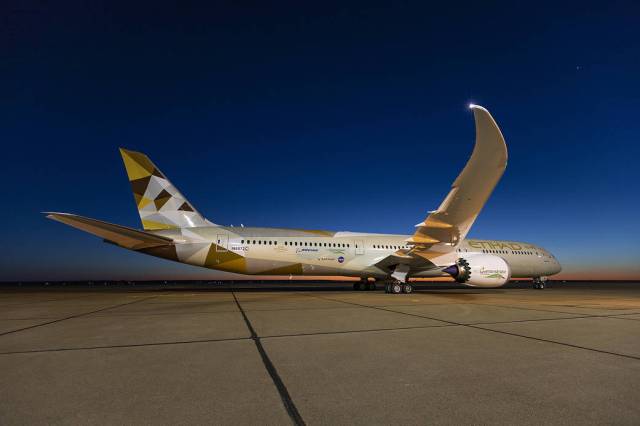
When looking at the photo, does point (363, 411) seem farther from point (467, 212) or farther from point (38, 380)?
point (467, 212)

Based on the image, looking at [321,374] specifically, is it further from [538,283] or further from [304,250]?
[538,283]

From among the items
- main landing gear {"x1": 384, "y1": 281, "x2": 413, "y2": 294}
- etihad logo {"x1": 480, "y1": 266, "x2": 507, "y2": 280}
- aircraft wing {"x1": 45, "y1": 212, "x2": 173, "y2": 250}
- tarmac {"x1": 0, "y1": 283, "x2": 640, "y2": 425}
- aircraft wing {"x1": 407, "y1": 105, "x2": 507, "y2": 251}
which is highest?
aircraft wing {"x1": 407, "y1": 105, "x2": 507, "y2": 251}

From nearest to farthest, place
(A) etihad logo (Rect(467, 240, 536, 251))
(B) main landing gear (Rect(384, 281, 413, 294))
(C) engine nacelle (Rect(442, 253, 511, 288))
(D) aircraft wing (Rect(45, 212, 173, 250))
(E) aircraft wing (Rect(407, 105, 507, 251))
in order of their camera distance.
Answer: (E) aircraft wing (Rect(407, 105, 507, 251)), (D) aircraft wing (Rect(45, 212, 173, 250)), (C) engine nacelle (Rect(442, 253, 511, 288)), (B) main landing gear (Rect(384, 281, 413, 294)), (A) etihad logo (Rect(467, 240, 536, 251))

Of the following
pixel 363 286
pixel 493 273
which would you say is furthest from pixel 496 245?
pixel 363 286

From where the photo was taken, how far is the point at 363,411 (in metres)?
2.35

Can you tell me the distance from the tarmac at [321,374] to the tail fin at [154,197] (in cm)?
1137

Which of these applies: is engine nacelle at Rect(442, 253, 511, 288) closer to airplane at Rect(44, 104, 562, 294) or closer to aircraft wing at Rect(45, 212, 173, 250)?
airplane at Rect(44, 104, 562, 294)

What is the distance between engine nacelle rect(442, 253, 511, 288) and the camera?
606 inches

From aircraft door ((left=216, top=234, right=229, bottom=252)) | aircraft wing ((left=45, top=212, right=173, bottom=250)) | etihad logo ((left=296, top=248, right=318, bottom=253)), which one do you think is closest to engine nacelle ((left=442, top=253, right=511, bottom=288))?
etihad logo ((left=296, top=248, right=318, bottom=253))

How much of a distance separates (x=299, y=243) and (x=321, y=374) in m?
14.7

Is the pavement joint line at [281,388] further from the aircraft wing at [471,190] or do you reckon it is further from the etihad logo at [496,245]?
the etihad logo at [496,245]

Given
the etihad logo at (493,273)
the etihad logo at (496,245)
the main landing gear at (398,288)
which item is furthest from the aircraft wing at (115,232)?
the etihad logo at (496,245)

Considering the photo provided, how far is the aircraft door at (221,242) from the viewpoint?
53.9 feet

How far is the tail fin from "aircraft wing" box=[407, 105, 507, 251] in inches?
447
